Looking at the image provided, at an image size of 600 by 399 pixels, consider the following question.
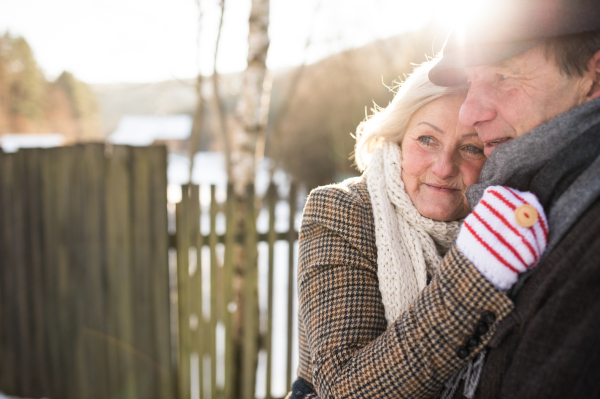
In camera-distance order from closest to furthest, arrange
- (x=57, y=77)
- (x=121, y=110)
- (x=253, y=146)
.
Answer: (x=253, y=146) → (x=57, y=77) → (x=121, y=110)

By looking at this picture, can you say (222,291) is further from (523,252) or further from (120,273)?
(523,252)

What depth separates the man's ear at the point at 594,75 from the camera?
1079mm

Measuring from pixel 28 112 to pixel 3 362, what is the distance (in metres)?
40.1

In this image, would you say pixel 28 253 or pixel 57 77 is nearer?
pixel 28 253

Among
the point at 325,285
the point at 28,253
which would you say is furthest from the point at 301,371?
the point at 28,253

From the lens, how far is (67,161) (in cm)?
320

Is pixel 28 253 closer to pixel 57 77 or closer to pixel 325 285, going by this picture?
pixel 325 285

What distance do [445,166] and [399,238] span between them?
348mm

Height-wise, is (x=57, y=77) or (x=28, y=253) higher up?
(x=57, y=77)

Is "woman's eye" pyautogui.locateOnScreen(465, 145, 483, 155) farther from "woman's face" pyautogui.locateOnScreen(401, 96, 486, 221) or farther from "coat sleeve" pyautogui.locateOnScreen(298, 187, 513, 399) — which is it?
"coat sleeve" pyautogui.locateOnScreen(298, 187, 513, 399)

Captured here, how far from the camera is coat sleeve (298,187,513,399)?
1.04 m

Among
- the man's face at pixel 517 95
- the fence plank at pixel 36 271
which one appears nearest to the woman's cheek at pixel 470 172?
the man's face at pixel 517 95

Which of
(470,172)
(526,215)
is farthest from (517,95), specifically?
(470,172)

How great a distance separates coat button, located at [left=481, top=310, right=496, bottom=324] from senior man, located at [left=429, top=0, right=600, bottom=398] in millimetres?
33
